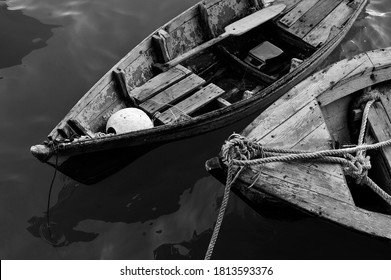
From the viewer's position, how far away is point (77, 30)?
922 centimetres

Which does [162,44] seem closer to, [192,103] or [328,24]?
[192,103]

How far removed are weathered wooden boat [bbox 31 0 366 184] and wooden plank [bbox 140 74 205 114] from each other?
0.02 m

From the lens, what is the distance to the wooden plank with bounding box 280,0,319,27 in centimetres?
891

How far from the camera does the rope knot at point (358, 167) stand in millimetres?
4867

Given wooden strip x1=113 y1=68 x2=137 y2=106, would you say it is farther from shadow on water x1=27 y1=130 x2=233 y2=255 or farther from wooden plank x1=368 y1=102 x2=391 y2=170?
wooden plank x1=368 y1=102 x2=391 y2=170

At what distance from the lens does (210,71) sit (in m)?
8.44

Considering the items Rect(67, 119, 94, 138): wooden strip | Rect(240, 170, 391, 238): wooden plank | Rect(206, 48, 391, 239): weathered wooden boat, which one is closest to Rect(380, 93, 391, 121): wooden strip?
Rect(206, 48, 391, 239): weathered wooden boat

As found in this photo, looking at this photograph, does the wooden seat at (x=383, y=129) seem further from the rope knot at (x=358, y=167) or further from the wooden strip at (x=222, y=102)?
the wooden strip at (x=222, y=102)

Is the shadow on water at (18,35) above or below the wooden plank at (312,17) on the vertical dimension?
above

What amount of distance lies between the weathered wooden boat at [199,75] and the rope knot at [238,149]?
196 centimetres

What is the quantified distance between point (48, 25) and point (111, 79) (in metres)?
3.03

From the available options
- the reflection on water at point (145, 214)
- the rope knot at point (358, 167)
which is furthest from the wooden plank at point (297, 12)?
the rope knot at point (358, 167)
